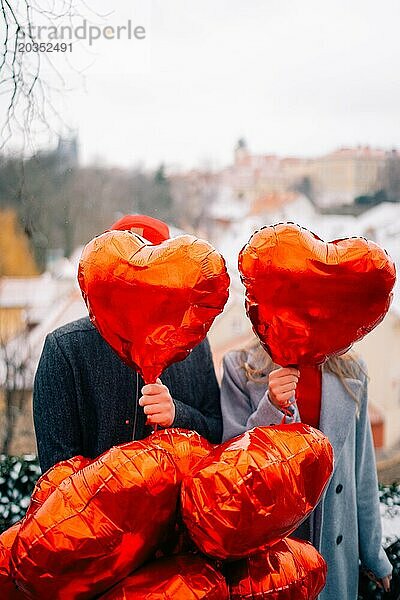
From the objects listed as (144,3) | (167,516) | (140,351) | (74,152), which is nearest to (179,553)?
(167,516)

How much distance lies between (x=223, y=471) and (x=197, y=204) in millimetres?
1593

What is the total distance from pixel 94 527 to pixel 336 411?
0.63m

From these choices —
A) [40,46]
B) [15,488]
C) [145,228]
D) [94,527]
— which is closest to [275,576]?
[94,527]

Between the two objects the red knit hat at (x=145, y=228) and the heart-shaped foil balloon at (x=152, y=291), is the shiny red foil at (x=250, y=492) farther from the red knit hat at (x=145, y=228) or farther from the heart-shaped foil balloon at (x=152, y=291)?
the red knit hat at (x=145, y=228)

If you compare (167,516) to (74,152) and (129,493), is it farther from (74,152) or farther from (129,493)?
(74,152)

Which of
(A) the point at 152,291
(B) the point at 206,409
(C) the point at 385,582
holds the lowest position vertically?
(C) the point at 385,582

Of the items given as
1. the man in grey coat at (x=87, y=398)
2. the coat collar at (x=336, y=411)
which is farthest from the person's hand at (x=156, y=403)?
the coat collar at (x=336, y=411)

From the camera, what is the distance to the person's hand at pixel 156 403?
1.10m

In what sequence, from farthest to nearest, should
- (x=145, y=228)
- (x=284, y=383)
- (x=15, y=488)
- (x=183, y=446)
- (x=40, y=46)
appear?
(x=15, y=488) → (x=40, y=46) → (x=145, y=228) → (x=284, y=383) → (x=183, y=446)

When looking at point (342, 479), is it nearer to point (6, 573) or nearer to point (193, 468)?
point (193, 468)

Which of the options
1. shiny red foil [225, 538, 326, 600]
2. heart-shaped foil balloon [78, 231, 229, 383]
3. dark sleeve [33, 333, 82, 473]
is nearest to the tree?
dark sleeve [33, 333, 82, 473]

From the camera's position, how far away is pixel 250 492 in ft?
3.00

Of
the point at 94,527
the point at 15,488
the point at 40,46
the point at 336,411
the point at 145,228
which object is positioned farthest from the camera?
the point at 15,488

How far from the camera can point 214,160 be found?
2.39 m
